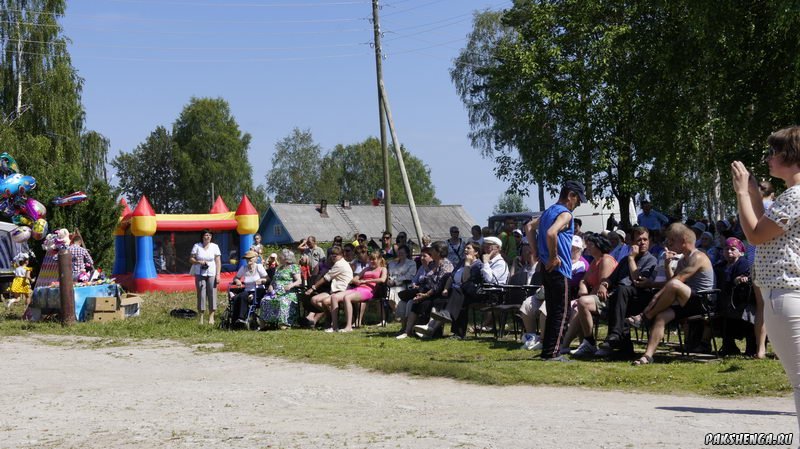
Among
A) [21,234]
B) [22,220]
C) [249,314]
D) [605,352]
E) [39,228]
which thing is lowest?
[605,352]

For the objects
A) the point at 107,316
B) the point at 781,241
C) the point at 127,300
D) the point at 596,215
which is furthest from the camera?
the point at 596,215

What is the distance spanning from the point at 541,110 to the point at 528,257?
20.6 m

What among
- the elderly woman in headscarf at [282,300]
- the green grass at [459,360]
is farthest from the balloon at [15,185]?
the elderly woman in headscarf at [282,300]

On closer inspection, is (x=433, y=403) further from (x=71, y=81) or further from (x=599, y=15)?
(x=71, y=81)

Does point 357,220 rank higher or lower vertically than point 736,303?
higher

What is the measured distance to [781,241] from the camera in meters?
4.82

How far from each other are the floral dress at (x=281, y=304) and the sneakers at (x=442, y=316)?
3.40m

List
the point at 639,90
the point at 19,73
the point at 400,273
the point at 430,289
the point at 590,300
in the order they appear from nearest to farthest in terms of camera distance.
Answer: the point at 590,300 → the point at 430,289 → the point at 400,273 → the point at 639,90 → the point at 19,73

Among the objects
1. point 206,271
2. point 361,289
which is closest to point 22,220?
point 206,271

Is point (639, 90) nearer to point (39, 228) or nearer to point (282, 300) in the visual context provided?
point (282, 300)

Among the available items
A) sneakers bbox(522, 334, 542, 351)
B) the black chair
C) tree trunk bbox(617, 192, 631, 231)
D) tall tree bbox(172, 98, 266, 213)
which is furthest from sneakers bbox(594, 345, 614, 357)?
tall tree bbox(172, 98, 266, 213)

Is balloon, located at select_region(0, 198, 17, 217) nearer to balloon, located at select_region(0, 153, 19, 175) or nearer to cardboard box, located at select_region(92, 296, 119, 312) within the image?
balloon, located at select_region(0, 153, 19, 175)

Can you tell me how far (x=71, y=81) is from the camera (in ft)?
134

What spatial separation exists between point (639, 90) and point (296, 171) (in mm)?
73508
